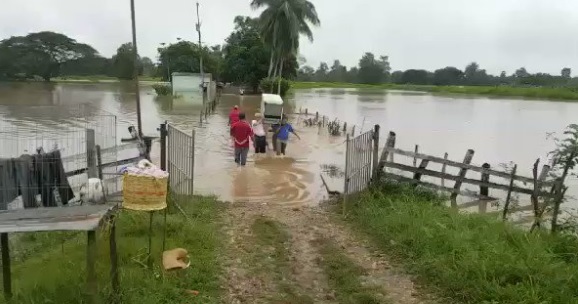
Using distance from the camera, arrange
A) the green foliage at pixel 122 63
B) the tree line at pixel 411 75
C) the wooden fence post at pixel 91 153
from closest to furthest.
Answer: the wooden fence post at pixel 91 153 → the green foliage at pixel 122 63 → the tree line at pixel 411 75

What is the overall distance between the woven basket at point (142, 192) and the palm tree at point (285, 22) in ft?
136

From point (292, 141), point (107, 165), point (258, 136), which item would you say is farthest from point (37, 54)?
point (107, 165)

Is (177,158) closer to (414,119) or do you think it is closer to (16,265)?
(16,265)

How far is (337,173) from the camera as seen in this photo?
1467cm

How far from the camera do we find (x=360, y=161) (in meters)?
9.97

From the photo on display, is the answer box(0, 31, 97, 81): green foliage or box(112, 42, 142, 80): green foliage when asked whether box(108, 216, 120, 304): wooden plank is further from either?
box(112, 42, 142, 80): green foliage

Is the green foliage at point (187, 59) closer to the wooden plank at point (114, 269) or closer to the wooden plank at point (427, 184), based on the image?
the wooden plank at point (427, 184)

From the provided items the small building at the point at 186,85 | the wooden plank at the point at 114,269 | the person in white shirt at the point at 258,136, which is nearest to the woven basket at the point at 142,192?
the wooden plank at the point at 114,269

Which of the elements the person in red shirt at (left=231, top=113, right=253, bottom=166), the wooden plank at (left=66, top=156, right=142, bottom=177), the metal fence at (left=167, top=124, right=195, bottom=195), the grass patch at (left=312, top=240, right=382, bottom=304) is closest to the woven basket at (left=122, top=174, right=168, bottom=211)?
the grass patch at (left=312, top=240, right=382, bottom=304)

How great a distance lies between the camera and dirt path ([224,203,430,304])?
561cm

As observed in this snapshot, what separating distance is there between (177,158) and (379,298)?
4768 mm

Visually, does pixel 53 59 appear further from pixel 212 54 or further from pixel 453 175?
pixel 453 175

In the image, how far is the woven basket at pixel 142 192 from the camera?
198 inches

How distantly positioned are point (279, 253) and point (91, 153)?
11.1ft
